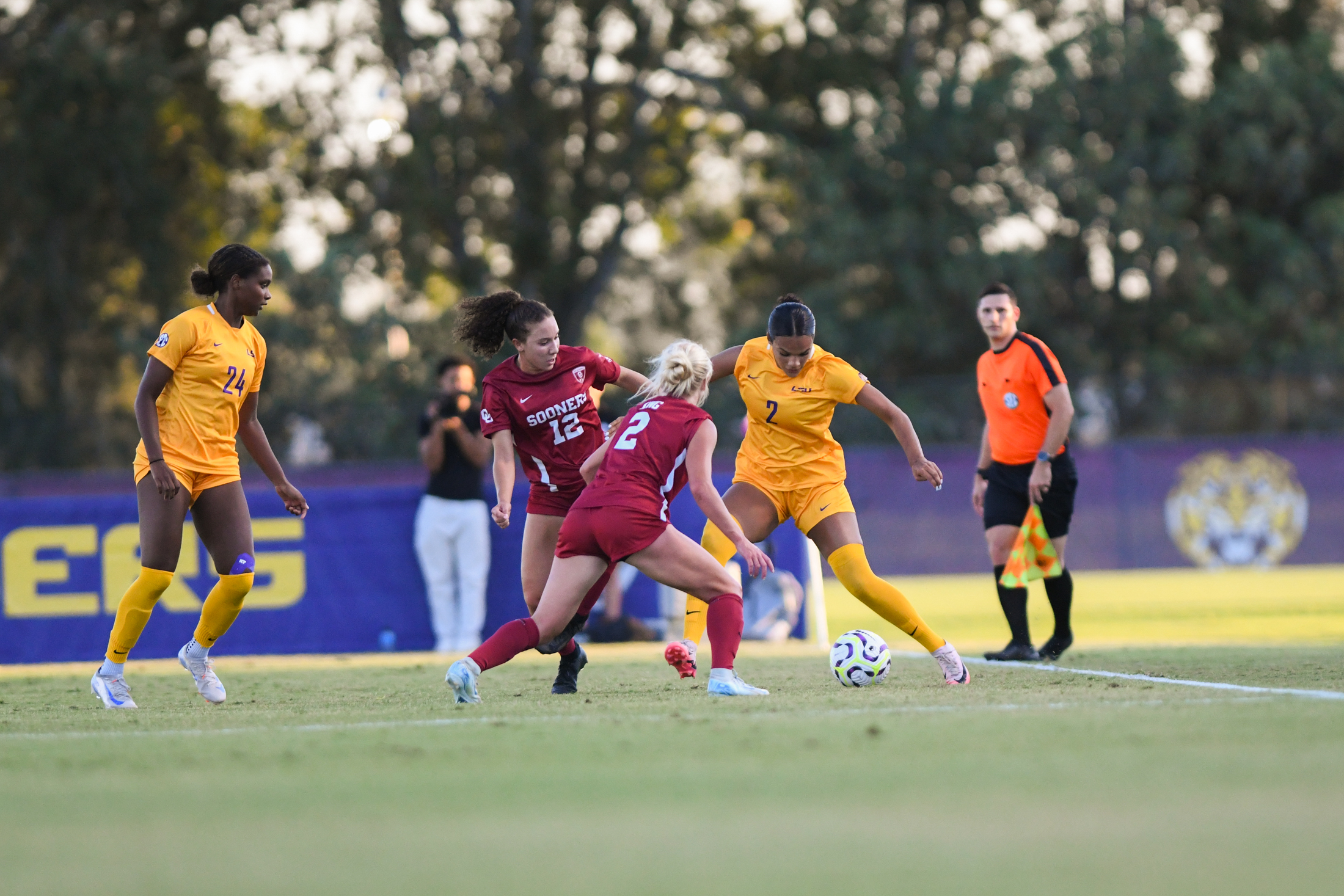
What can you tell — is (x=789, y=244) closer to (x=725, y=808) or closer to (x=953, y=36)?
(x=953, y=36)

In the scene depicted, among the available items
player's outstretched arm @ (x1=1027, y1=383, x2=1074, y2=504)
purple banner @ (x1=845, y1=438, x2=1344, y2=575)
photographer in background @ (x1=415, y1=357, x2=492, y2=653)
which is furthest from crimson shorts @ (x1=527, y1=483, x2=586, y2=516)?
purple banner @ (x1=845, y1=438, x2=1344, y2=575)

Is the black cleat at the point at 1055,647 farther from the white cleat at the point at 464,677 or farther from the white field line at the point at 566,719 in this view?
the white cleat at the point at 464,677

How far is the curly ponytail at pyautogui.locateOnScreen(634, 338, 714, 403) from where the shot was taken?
7.27 metres

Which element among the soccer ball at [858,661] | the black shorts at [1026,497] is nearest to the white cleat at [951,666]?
the soccer ball at [858,661]

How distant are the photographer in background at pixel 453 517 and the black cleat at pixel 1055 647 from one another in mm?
4721

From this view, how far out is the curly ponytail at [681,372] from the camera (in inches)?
286

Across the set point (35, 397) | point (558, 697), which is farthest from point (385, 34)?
point (558, 697)

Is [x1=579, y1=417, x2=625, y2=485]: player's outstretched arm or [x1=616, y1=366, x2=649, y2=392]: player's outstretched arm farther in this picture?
[x1=616, y1=366, x2=649, y2=392]: player's outstretched arm

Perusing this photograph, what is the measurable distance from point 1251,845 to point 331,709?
15.4ft

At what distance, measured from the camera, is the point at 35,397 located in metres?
33.1

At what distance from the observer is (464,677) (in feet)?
23.3

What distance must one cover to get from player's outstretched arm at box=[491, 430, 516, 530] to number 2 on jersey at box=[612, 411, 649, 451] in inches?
28.6

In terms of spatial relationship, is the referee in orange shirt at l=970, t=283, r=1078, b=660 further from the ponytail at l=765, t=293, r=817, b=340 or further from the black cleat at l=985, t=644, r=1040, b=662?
the ponytail at l=765, t=293, r=817, b=340

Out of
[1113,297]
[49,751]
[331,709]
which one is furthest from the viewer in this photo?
[1113,297]
